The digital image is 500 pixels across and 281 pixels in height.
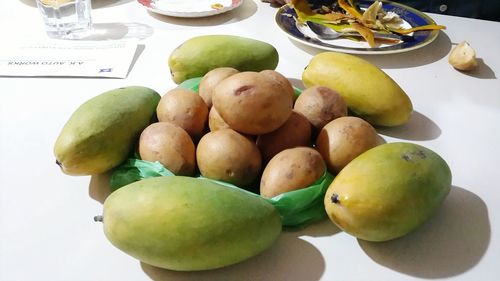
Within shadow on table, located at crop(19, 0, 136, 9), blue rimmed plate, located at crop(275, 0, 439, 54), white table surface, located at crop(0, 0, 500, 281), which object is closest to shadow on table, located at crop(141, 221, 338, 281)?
white table surface, located at crop(0, 0, 500, 281)

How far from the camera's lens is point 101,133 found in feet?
1.76

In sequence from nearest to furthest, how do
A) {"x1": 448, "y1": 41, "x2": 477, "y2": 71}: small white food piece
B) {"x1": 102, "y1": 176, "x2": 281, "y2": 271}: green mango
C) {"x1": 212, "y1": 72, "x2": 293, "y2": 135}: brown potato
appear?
{"x1": 102, "y1": 176, "x2": 281, "y2": 271}: green mango → {"x1": 212, "y1": 72, "x2": 293, "y2": 135}: brown potato → {"x1": 448, "y1": 41, "x2": 477, "y2": 71}: small white food piece

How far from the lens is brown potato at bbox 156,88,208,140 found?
57 centimetres

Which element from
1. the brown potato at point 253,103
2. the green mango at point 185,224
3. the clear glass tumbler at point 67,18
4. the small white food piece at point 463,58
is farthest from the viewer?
the clear glass tumbler at point 67,18

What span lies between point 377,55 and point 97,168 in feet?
1.92

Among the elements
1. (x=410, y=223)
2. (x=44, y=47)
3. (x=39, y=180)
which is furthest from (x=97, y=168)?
(x=44, y=47)

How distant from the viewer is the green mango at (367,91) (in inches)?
25.6

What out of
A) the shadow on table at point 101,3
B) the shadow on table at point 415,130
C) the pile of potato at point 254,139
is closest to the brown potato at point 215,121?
the pile of potato at point 254,139

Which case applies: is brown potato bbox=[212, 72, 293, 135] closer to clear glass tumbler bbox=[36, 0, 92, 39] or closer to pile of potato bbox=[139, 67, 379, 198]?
pile of potato bbox=[139, 67, 379, 198]

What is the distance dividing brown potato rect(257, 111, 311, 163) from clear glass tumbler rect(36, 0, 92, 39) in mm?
604

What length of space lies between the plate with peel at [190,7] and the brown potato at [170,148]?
1.76 feet

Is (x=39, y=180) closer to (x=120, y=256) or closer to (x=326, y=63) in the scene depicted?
(x=120, y=256)

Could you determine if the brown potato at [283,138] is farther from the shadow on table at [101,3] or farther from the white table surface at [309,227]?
the shadow on table at [101,3]

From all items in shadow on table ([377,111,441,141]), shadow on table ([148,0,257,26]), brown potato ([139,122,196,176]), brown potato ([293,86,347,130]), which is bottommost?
shadow on table ([148,0,257,26])
